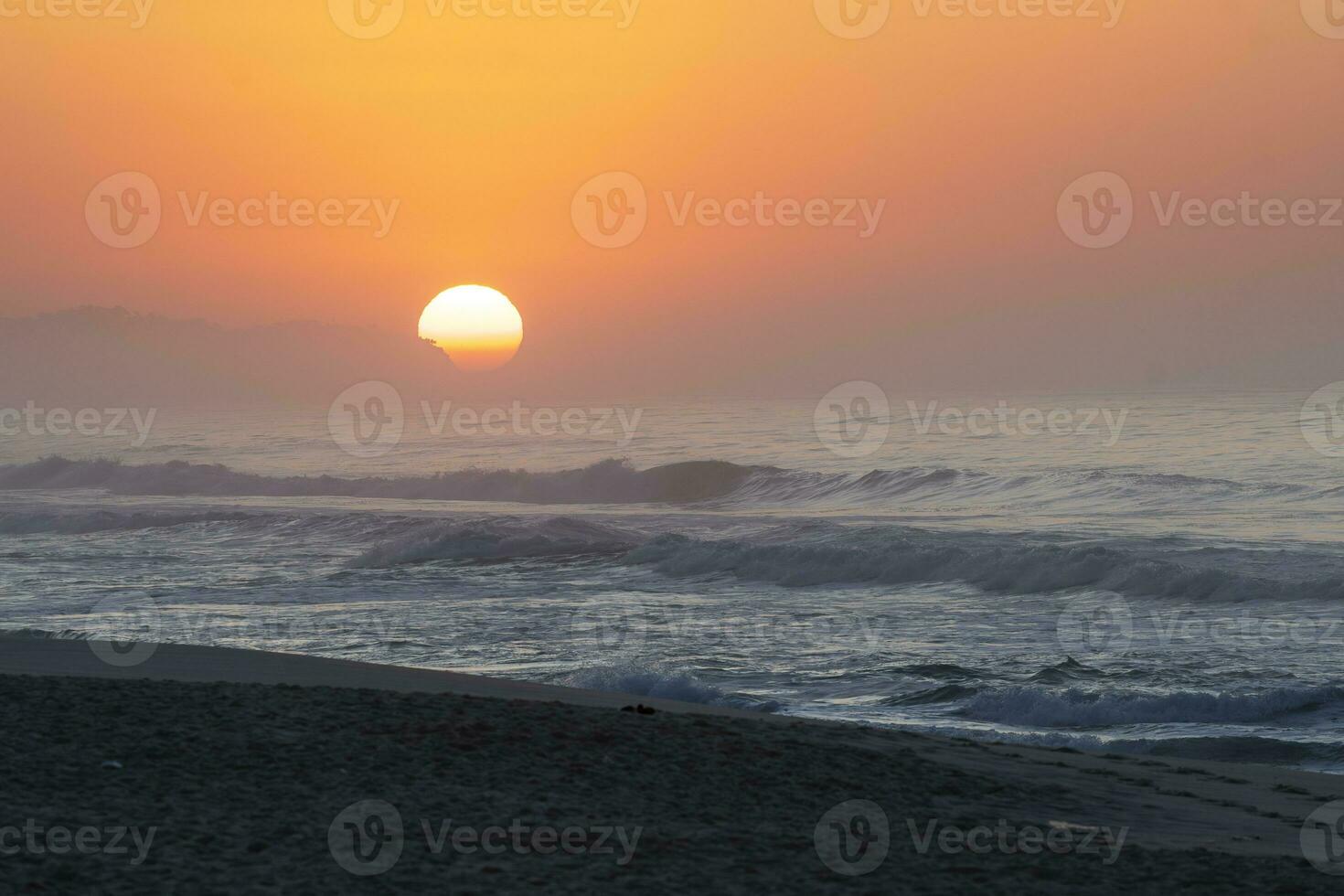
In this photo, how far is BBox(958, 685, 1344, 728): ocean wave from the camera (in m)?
12.6

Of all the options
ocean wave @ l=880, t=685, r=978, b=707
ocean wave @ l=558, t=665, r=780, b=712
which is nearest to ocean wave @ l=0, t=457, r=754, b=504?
ocean wave @ l=558, t=665, r=780, b=712

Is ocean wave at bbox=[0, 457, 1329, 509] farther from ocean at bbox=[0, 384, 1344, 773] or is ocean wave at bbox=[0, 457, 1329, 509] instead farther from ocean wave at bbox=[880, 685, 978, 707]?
ocean wave at bbox=[880, 685, 978, 707]

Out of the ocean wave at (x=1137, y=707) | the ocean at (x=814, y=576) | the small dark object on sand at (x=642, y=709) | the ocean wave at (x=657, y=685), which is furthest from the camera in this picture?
the ocean at (x=814, y=576)

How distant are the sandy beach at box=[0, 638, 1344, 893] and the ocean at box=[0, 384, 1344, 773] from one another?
3.30m

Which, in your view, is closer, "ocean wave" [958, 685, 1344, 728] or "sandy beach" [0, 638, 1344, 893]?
"sandy beach" [0, 638, 1344, 893]

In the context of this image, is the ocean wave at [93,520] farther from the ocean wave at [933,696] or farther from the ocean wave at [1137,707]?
the ocean wave at [1137,707]

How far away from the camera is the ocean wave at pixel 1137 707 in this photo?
12.6 metres

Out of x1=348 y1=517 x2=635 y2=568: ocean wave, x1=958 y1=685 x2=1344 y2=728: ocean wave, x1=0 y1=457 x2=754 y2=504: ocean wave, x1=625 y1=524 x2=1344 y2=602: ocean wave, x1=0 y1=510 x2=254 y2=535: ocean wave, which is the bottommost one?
x1=958 y1=685 x2=1344 y2=728: ocean wave

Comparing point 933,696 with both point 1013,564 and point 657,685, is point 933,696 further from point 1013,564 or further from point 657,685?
point 1013,564

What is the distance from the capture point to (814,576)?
24.7 m

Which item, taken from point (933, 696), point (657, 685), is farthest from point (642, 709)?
point (933, 696)

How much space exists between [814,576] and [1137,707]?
12081 millimetres

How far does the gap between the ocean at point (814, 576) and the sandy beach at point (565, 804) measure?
330cm

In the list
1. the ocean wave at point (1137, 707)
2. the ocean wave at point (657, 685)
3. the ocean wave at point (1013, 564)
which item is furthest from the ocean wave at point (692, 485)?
the ocean wave at point (657, 685)
